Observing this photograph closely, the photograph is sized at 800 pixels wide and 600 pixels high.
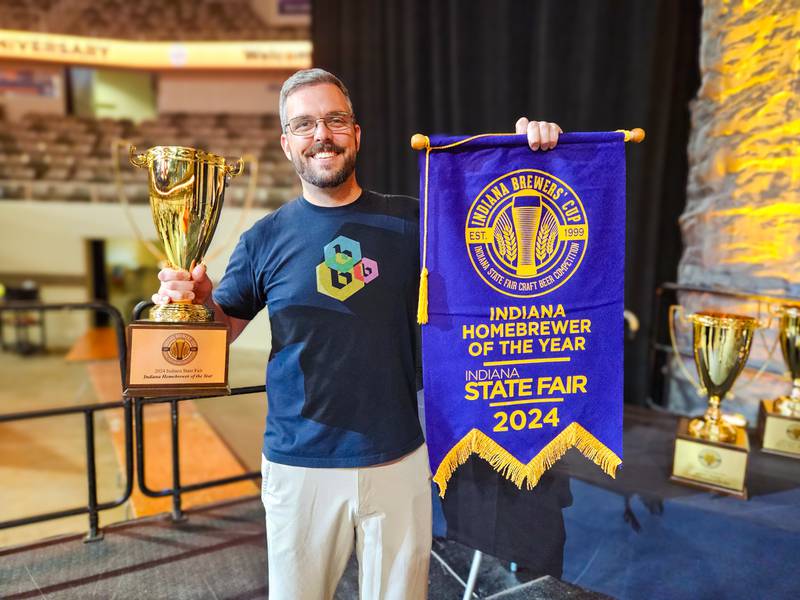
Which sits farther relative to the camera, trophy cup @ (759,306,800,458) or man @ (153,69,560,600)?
trophy cup @ (759,306,800,458)

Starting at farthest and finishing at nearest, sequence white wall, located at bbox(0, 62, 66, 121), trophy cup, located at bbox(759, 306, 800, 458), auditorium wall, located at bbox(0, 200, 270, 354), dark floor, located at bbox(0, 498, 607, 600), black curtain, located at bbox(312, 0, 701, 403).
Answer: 1. white wall, located at bbox(0, 62, 66, 121)
2. auditorium wall, located at bbox(0, 200, 270, 354)
3. black curtain, located at bbox(312, 0, 701, 403)
4. trophy cup, located at bbox(759, 306, 800, 458)
5. dark floor, located at bbox(0, 498, 607, 600)

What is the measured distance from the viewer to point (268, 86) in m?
12.8

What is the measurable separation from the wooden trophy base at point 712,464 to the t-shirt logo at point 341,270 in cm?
143

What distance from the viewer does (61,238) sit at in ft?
28.1

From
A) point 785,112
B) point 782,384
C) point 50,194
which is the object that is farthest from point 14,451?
point 50,194

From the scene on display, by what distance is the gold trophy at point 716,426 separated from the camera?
1923 millimetres

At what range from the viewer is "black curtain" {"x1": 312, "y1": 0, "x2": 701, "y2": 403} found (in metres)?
3.30

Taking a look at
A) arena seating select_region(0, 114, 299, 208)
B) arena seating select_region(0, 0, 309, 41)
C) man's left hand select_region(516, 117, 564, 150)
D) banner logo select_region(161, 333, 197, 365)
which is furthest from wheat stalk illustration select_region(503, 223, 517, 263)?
arena seating select_region(0, 0, 309, 41)

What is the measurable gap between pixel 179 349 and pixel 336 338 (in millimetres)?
321

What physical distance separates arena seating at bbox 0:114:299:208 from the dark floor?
7213mm

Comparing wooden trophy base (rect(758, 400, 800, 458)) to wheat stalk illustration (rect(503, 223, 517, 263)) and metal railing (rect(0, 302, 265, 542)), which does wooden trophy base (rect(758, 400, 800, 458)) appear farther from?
metal railing (rect(0, 302, 265, 542))

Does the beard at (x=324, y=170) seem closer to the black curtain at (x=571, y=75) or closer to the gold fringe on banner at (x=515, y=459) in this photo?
the gold fringe on banner at (x=515, y=459)

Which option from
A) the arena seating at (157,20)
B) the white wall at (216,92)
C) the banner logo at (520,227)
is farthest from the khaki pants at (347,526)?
the white wall at (216,92)

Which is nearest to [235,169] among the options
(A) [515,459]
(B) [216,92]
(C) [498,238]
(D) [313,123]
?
(D) [313,123]
